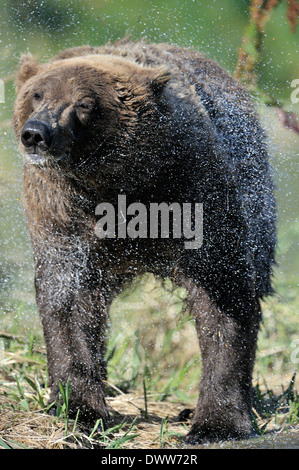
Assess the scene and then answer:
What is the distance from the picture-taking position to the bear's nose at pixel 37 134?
3.26m

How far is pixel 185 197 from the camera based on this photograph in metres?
3.77

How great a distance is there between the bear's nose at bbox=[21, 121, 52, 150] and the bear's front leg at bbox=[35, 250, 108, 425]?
92cm

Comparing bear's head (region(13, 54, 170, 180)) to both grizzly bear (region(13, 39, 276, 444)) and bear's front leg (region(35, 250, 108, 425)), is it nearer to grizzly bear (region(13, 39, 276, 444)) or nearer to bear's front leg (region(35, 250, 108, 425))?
grizzly bear (region(13, 39, 276, 444))

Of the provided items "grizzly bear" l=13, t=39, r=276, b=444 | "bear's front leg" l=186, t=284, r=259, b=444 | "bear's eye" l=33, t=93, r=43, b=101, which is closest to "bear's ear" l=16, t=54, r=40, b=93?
"grizzly bear" l=13, t=39, r=276, b=444

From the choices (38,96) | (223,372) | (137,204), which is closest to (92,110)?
(38,96)

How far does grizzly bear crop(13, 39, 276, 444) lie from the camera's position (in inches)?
143

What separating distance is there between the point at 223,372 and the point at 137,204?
1.16 metres

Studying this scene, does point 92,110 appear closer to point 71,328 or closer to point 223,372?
point 71,328

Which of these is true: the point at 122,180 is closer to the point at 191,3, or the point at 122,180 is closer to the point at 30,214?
the point at 30,214

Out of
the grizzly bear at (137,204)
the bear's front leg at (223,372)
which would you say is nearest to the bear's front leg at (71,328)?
Answer: the grizzly bear at (137,204)

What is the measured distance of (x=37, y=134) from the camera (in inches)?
129

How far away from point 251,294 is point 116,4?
199 inches
